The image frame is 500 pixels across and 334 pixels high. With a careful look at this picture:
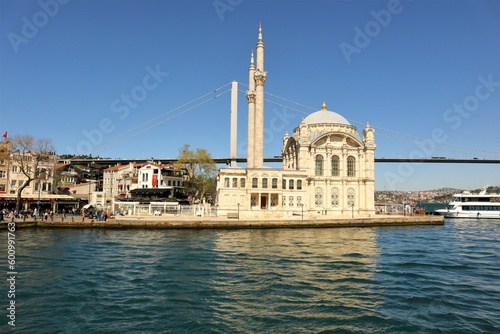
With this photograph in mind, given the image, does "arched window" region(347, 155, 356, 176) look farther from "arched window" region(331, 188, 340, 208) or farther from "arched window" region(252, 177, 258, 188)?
"arched window" region(252, 177, 258, 188)

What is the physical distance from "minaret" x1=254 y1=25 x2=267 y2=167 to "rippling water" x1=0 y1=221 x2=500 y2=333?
21103 millimetres

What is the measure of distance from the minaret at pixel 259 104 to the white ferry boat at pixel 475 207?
121ft

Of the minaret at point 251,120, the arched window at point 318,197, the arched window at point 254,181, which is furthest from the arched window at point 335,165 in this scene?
the arched window at point 254,181

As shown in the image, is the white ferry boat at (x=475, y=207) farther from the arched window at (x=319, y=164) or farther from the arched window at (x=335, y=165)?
the arched window at (x=319, y=164)

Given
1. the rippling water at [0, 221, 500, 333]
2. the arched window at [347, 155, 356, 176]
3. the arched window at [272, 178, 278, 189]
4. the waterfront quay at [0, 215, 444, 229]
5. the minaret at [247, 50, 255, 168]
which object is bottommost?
the rippling water at [0, 221, 500, 333]

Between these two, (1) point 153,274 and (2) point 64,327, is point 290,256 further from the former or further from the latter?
(2) point 64,327

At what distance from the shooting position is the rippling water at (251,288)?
9258 millimetres

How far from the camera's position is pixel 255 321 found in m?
9.27

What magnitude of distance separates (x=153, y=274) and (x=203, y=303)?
4377 mm

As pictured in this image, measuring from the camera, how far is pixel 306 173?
42500mm

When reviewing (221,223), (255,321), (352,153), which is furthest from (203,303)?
(352,153)

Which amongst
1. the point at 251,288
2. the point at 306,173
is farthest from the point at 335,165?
the point at 251,288

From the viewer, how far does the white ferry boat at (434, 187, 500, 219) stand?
54094 mm

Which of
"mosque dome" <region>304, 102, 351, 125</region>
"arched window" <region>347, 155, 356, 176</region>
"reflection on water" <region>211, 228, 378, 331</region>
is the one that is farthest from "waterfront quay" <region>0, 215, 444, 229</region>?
"mosque dome" <region>304, 102, 351, 125</region>
